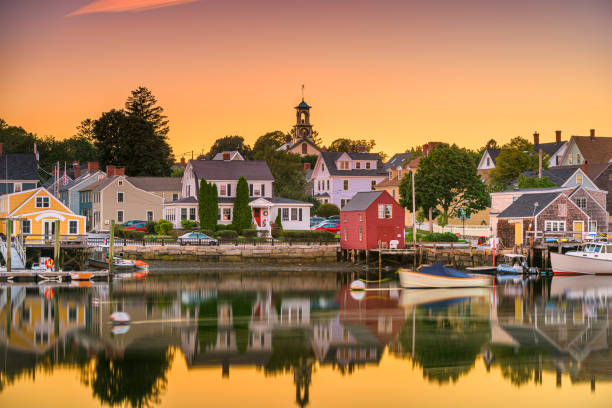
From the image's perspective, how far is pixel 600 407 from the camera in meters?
25.2

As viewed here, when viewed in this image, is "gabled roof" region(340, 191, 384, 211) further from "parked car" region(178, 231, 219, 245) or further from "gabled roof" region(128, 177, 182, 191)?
"gabled roof" region(128, 177, 182, 191)

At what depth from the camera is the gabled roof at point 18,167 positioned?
297 feet

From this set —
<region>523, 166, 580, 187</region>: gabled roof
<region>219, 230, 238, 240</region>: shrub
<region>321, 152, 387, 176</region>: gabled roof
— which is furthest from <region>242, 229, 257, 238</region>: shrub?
<region>321, 152, 387, 176</region>: gabled roof

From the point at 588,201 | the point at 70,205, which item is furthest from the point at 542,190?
the point at 70,205

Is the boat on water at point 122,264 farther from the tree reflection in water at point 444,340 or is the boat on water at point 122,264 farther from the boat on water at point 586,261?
the boat on water at point 586,261

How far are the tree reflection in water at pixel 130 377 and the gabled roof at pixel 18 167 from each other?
64748 millimetres

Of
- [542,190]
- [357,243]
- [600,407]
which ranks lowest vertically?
[600,407]

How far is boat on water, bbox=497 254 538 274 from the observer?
61.9 m

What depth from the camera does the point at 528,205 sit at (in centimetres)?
6631

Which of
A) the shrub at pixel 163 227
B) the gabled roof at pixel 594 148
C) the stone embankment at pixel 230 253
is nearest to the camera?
the stone embankment at pixel 230 253

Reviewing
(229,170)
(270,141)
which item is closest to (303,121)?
(270,141)

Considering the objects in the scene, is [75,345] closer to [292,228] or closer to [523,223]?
[523,223]

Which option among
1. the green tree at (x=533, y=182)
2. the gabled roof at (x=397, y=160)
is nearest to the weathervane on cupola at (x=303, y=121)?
the gabled roof at (x=397, y=160)

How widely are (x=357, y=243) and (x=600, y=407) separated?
1714 inches
